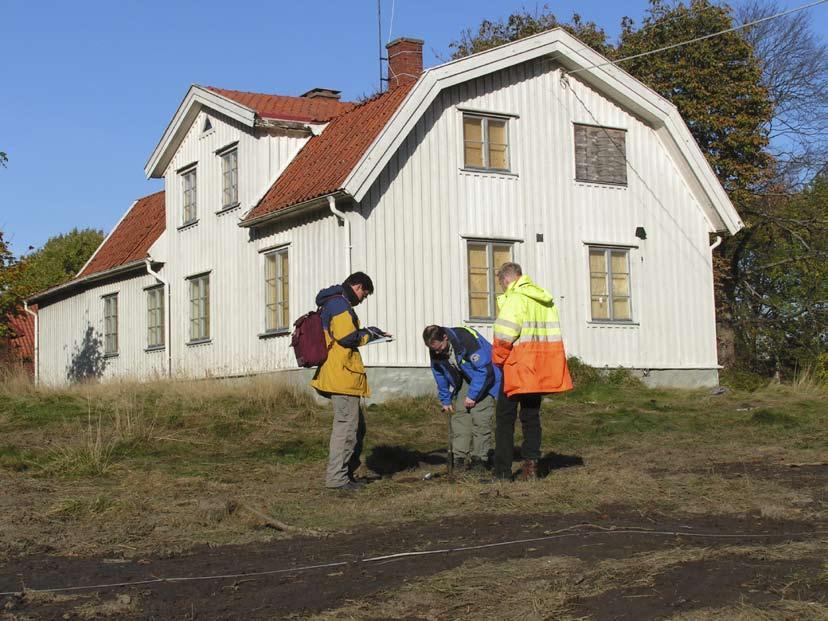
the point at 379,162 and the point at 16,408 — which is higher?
the point at 379,162

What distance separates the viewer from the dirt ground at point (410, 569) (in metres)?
5.54

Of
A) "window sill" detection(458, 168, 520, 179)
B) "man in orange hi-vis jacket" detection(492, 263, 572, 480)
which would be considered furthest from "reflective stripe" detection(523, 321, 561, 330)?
"window sill" detection(458, 168, 520, 179)

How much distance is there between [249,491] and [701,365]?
1367 cm

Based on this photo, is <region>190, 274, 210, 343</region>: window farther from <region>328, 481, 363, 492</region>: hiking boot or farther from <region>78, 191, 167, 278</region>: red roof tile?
<region>328, 481, 363, 492</region>: hiking boot

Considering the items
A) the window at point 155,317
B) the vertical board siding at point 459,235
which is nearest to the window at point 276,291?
the vertical board siding at point 459,235

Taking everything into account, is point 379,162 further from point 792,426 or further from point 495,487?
point 495,487

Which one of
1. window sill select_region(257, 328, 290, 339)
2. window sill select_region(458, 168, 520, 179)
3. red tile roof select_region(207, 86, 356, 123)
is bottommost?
window sill select_region(257, 328, 290, 339)

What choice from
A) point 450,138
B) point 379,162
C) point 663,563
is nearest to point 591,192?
point 450,138

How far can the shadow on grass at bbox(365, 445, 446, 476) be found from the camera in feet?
39.4

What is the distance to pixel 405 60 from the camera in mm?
22719

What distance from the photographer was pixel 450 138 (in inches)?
776

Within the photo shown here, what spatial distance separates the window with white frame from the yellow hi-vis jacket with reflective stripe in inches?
597

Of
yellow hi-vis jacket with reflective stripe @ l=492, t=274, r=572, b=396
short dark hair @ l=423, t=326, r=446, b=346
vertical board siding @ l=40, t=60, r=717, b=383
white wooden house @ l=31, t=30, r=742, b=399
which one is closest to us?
yellow hi-vis jacket with reflective stripe @ l=492, t=274, r=572, b=396

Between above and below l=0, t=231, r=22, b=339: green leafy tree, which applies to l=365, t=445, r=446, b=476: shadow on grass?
below
